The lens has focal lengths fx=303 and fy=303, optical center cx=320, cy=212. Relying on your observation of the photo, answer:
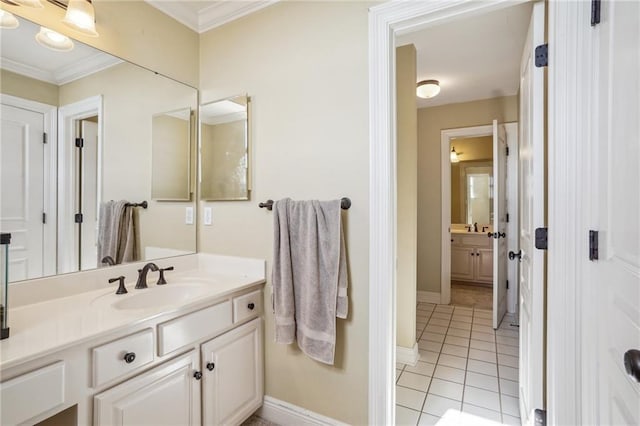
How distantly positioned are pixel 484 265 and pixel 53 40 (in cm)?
522

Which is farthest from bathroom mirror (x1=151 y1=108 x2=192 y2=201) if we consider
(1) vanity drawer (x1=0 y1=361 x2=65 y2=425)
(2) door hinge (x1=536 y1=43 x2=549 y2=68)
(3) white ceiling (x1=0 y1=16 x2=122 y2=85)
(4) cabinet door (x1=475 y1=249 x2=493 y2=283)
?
(4) cabinet door (x1=475 y1=249 x2=493 y2=283)

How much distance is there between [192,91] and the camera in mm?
2021

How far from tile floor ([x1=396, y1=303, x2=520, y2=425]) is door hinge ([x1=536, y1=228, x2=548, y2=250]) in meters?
1.19

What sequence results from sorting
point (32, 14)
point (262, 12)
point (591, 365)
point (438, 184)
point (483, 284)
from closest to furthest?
point (591, 365) → point (32, 14) → point (262, 12) → point (438, 184) → point (483, 284)

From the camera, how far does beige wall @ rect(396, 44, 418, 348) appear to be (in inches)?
98.7

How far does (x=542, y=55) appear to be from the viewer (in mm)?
1239

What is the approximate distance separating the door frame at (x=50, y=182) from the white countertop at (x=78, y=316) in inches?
7.6

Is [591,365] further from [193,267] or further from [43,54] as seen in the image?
[43,54]

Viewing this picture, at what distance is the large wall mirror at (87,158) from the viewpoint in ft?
4.24

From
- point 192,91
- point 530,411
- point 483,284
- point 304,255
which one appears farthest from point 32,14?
point 483,284

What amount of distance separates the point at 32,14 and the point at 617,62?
221cm

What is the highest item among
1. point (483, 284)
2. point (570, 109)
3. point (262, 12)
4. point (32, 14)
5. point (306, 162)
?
point (262, 12)

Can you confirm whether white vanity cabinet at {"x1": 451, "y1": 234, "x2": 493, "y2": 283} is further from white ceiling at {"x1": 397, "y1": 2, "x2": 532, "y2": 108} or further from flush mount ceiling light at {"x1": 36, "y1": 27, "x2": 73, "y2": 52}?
flush mount ceiling light at {"x1": 36, "y1": 27, "x2": 73, "y2": 52}

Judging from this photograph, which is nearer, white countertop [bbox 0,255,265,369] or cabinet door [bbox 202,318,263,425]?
white countertop [bbox 0,255,265,369]
